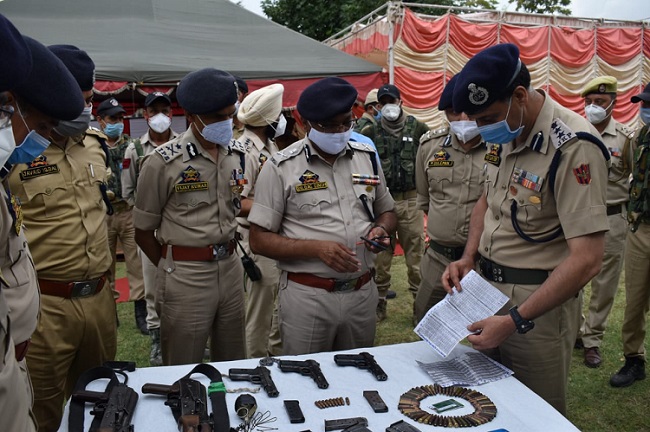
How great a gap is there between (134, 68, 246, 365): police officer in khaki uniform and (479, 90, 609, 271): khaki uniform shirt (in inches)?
59.7

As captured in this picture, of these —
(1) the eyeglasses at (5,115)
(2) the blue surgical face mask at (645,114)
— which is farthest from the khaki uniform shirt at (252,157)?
(2) the blue surgical face mask at (645,114)

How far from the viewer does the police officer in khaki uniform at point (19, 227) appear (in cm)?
146

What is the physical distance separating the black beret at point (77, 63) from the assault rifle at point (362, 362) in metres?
1.88

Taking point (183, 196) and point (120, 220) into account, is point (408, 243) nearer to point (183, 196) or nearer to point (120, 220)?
point (120, 220)

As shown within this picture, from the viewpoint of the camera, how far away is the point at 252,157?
4043 mm

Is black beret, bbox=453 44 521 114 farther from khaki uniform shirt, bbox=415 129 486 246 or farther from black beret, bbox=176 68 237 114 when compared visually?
khaki uniform shirt, bbox=415 129 486 246

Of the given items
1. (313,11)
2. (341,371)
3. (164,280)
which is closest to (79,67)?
(164,280)

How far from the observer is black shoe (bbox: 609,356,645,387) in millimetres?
3945

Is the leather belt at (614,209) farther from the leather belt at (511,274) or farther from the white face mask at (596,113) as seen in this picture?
the leather belt at (511,274)

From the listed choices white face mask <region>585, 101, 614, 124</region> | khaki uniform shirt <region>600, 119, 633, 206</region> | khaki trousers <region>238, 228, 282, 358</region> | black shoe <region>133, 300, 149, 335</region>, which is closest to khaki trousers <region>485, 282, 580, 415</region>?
khaki trousers <region>238, 228, 282, 358</region>

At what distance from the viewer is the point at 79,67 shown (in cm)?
267

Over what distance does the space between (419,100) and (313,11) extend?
1481 centimetres

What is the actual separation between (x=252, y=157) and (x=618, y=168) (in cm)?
299

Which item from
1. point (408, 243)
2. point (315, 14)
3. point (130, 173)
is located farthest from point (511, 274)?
A: point (315, 14)
